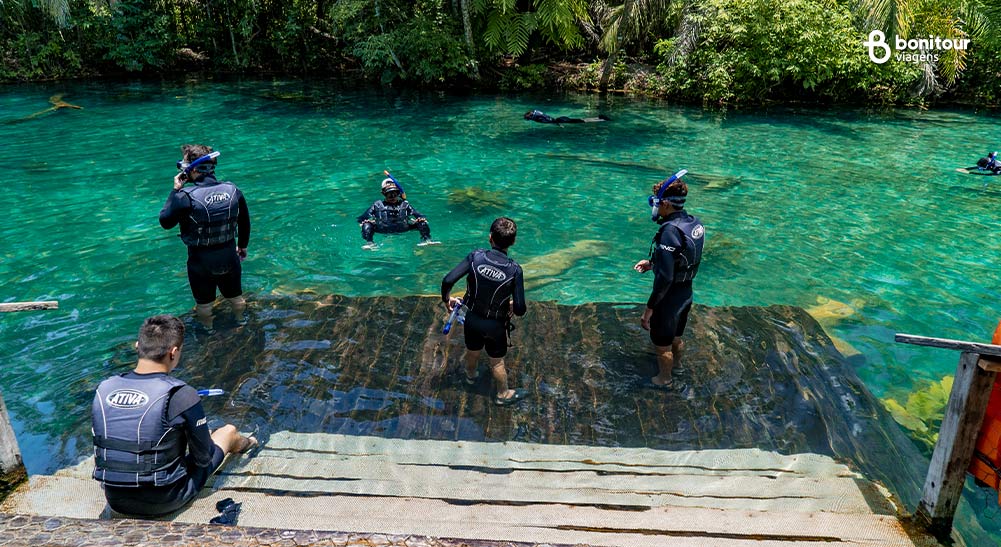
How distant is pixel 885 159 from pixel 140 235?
57.6 feet

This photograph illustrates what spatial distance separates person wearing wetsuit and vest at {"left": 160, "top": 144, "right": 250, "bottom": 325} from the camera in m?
6.54

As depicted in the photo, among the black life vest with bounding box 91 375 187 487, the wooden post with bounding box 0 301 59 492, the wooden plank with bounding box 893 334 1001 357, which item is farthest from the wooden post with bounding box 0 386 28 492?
the wooden plank with bounding box 893 334 1001 357

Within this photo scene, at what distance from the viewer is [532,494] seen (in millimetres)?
4547

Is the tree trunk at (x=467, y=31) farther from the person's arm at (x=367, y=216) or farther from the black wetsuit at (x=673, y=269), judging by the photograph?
the black wetsuit at (x=673, y=269)

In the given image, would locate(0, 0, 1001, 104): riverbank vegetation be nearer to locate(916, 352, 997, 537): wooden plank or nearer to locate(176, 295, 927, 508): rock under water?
locate(176, 295, 927, 508): rock under water

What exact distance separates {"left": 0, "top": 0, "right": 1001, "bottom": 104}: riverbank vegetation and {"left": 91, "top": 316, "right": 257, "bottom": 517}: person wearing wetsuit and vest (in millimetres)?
→ 22001

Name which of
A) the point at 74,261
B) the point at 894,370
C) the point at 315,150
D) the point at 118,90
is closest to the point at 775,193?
the point at 894,370

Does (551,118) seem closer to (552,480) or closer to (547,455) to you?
(547,455)

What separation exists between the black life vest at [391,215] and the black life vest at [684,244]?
5130 mm

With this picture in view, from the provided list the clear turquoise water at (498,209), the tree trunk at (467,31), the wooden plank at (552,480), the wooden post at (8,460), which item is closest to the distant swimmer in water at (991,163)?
the clear turquoise water at (498,209)

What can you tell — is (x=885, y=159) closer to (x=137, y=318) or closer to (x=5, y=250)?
(x=137, y=318)

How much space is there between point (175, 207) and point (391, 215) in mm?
3973

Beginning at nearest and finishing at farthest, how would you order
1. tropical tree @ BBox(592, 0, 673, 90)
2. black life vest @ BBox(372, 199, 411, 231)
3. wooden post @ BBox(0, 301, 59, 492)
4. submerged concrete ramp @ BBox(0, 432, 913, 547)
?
submerged concrete ramp @ BBox(0, 432, 913, 547) → wooden post @ BBox(0, 301, 59, 492) → black life vest @ BBox(372, 199, 411, 231) → tropical tree @ BBox(592, 0, 673, 90)

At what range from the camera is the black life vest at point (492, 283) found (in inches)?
220
